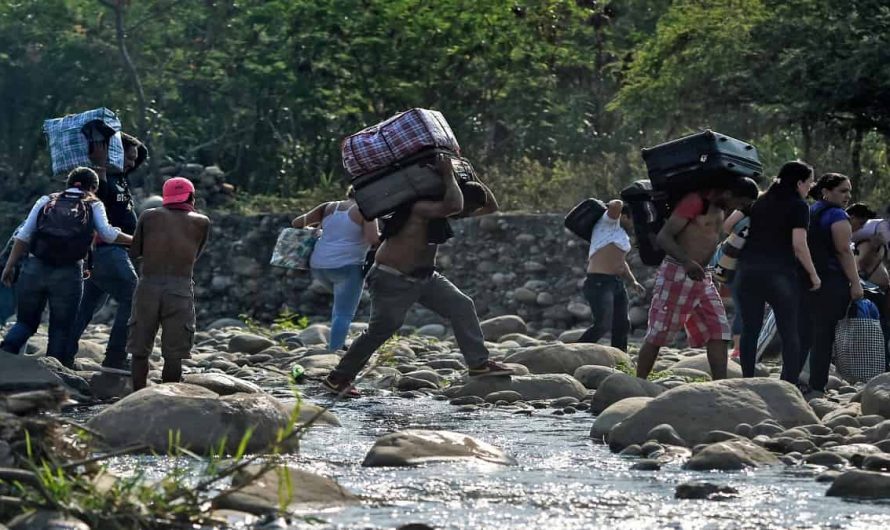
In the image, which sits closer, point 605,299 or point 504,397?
point 504,397

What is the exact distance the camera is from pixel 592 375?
1235cm

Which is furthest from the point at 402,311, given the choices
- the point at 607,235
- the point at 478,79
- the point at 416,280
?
the point at 478,79

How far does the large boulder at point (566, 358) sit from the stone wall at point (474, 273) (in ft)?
21.3

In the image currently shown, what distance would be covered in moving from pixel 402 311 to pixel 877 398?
9.20 ft

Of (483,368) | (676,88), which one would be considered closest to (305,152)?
(676,88)

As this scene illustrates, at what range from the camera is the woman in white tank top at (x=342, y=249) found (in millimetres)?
13953

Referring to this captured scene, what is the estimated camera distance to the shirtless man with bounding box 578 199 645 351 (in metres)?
13.9

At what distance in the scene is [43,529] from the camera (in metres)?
5.91

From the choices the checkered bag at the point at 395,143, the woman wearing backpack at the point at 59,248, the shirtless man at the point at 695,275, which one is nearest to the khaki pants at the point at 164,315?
the woman wearing backpack at the point at 59,248

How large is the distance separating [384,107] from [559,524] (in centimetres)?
1865

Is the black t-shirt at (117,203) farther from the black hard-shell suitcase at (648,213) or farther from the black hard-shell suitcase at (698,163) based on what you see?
the black hard-shell suitcase at (698,163)

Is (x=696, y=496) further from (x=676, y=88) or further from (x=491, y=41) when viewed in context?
(x=491, y=41)

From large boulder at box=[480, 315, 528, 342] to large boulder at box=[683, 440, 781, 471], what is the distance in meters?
9.95

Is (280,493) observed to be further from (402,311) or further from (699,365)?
(699,365)
